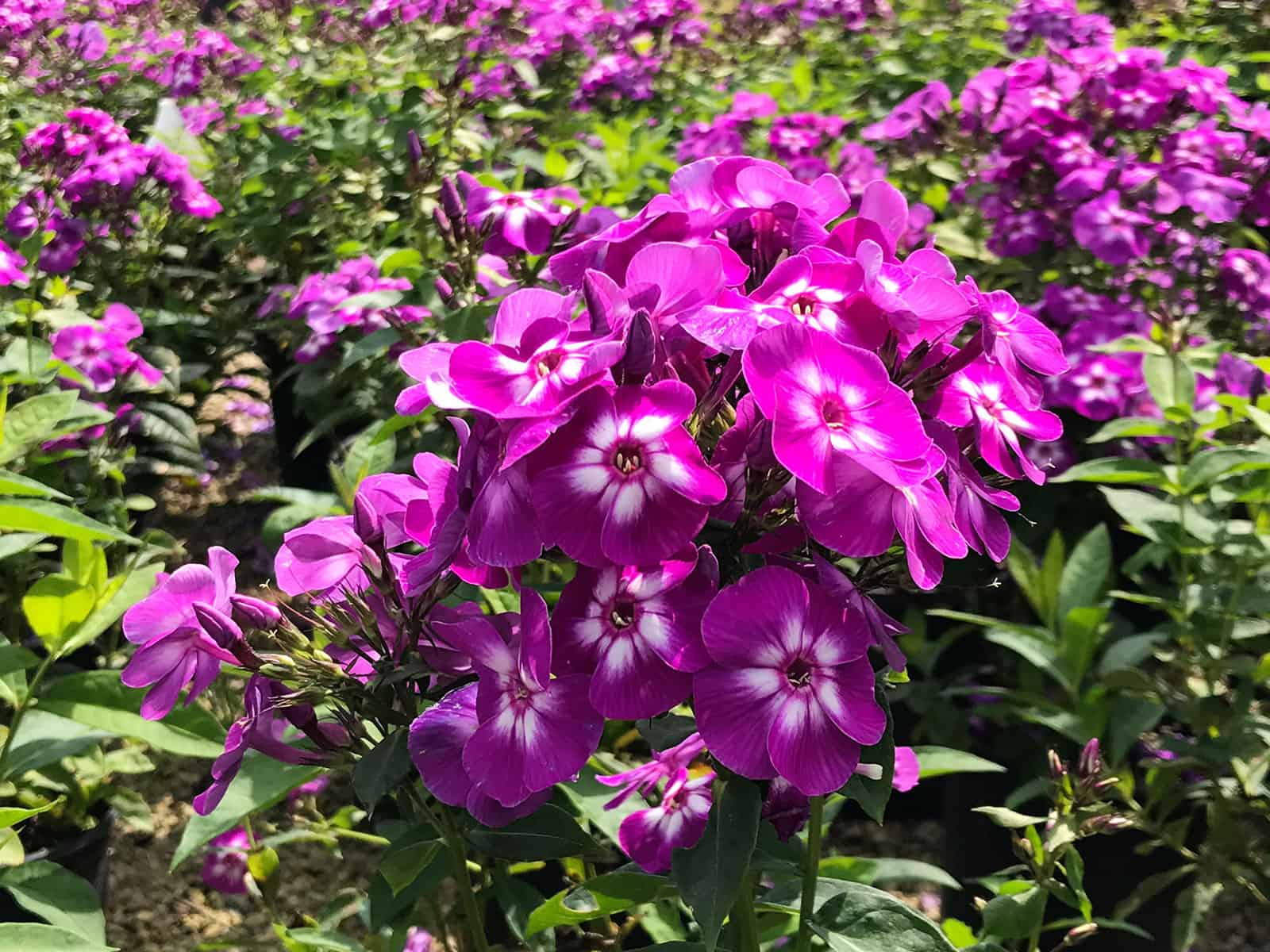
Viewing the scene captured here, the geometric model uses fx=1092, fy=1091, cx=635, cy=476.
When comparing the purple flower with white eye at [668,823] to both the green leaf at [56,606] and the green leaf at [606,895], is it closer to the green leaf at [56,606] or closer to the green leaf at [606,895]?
the green leaf at [606,895]

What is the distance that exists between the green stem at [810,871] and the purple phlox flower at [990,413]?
10.6 inches

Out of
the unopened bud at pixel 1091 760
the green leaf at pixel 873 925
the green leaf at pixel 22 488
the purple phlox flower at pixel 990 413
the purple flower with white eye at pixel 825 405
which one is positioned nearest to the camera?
the purple flower with white eye at pixel 825 405

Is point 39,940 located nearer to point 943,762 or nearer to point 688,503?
point 688,503

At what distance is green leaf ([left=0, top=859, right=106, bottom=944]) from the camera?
1.20 m

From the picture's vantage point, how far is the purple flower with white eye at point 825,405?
1.85ft

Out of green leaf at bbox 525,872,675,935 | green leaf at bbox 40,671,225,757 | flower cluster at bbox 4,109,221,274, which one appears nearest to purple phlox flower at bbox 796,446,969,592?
green leaf at bbox 525,872,675,935

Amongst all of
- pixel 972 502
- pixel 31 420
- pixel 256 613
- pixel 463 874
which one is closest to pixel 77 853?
pixel 31 420

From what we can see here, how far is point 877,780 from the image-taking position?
2.17 feet

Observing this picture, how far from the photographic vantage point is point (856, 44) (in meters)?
3.96

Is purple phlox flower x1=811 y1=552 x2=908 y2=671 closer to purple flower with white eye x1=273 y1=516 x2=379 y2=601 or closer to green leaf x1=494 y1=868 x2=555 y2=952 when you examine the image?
purple flower with white eye x1=273 y1=516 x2=379 y2=601

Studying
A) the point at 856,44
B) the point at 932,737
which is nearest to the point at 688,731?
the point at 932,737

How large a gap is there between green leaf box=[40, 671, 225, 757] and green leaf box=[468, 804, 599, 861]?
0.48 meters

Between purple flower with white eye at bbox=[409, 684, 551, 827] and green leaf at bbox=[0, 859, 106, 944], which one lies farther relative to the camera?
green leaf at bbox=[0, 859, 106, 944]

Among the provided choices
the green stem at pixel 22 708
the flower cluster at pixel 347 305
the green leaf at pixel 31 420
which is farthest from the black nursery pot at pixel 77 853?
the flower cluster at pixel 347 305
